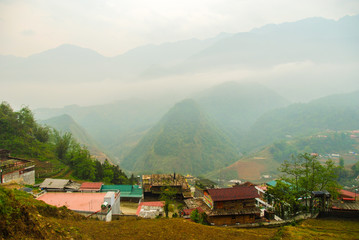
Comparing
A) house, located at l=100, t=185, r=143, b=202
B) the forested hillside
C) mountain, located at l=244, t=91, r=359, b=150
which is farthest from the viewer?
mountain, located at l=244, t=91, r=359, b=150

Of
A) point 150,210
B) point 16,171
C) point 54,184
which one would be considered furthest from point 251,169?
point 16,171

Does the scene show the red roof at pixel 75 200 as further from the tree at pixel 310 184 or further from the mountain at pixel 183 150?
the mountain at pixel 183 150

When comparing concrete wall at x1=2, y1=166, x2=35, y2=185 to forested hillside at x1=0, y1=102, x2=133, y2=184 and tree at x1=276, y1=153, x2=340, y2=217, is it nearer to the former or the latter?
forested hillside at x1=0, y1=102, x2=133, y2=184

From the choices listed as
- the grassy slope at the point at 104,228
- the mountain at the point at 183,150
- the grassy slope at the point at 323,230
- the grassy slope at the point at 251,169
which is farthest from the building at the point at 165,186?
the mountain at the point at 183,150

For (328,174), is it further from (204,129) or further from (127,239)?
(204,129)

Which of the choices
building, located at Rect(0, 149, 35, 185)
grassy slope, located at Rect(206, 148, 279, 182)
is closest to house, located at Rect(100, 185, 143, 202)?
building, located at Rect(0, 149, 35, 185)

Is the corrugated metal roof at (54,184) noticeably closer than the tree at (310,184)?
No

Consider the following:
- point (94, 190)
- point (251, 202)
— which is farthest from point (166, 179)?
point (251, 202)
